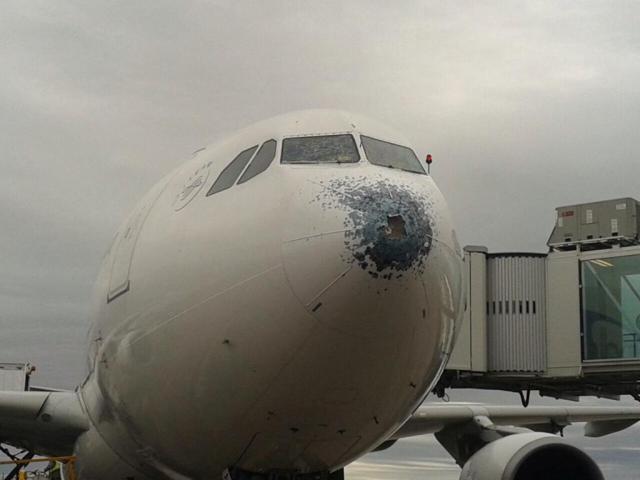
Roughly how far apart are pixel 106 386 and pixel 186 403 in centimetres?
216

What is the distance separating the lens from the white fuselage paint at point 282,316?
5.73 metres

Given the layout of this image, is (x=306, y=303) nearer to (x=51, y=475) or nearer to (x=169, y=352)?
(x=169, y=352)

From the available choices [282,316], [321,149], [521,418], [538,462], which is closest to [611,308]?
[521,418]

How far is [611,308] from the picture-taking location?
17938 millimetres

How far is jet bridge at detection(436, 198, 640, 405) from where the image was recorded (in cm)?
1778

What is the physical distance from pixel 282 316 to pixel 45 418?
7.04 metres

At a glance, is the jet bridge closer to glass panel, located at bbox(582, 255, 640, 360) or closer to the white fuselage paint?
glass panel, located at bbox(582, 255, 640, 360)

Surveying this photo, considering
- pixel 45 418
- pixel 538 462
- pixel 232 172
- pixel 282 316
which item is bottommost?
pixel 538 462

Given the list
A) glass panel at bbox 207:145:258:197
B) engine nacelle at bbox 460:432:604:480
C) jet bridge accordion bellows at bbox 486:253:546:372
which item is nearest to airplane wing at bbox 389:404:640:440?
engine nacelle at bbox 460:432:604:480

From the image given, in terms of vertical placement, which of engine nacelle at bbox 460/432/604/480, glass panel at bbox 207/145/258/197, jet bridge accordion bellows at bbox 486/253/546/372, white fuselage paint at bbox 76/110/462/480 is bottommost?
engine nacelle at bbox 460/432/604/480

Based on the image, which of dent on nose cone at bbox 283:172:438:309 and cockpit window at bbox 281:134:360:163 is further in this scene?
cockpit window at bbox 281:134:360:163

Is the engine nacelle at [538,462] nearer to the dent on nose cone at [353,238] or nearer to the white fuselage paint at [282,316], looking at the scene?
the white fuselage paint at [282,316]

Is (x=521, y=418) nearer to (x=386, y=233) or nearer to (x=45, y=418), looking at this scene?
(x=45, y=418)

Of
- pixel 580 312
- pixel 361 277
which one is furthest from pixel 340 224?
pixel 580 312
